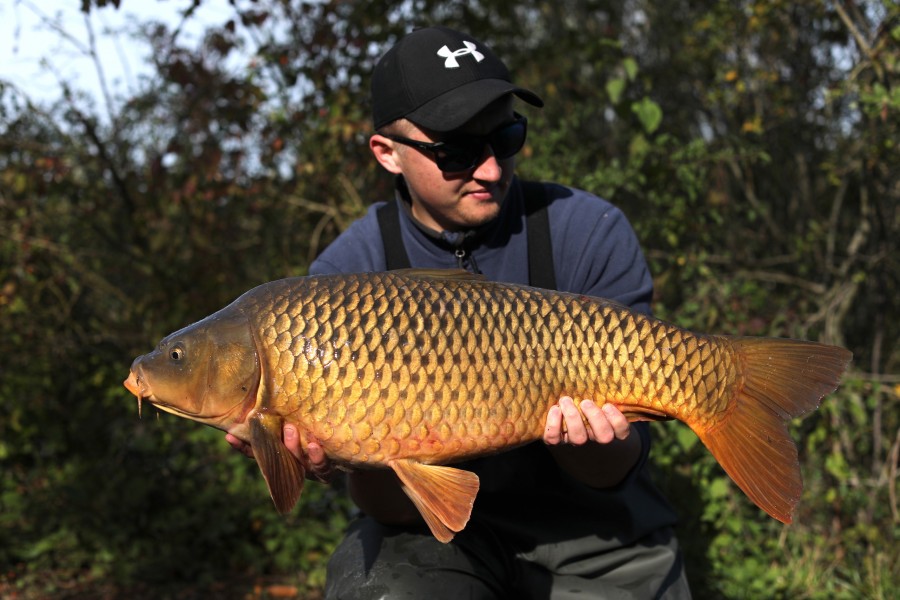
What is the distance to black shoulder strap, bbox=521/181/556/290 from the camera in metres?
1.99

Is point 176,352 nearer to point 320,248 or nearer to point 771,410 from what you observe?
point 771,410

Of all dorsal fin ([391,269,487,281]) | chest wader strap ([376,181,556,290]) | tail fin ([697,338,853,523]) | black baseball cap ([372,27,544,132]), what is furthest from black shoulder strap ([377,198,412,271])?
tail fin ([697,338,853,523])

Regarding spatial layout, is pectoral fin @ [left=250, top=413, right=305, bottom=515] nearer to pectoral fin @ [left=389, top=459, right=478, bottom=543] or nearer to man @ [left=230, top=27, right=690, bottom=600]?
pectoral fin @ [left=389, top=459, right=478, bottom=543]

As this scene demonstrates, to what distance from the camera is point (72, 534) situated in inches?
136

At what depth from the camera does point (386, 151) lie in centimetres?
209

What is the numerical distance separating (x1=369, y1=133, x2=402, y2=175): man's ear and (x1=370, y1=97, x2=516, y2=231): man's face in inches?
1.1

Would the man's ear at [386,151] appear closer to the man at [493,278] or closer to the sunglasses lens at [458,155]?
the man at [493,278]

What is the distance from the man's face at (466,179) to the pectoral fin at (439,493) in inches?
23.6

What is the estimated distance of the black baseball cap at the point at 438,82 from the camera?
1.91 m

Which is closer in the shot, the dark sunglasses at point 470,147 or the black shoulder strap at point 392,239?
the dark sunglasses at point 470,147

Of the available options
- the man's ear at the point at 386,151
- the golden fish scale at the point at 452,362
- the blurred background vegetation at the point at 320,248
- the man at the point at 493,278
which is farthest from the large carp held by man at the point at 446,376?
the blurred background vegetation at the point at 320,248

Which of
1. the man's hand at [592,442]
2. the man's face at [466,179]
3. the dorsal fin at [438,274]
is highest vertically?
the man's face at [466,179]

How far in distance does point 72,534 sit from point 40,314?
963 mm

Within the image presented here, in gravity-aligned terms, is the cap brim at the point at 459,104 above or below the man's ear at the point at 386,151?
above
